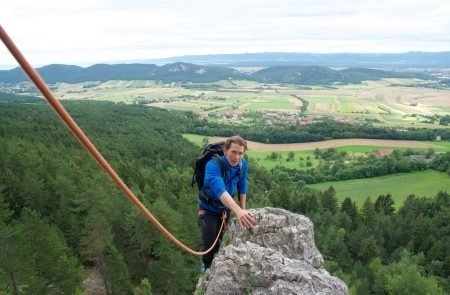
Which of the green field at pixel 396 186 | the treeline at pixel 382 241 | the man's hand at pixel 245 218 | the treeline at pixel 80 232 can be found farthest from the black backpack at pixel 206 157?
the green field at pixel 396 186

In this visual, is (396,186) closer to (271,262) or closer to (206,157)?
(271,262)

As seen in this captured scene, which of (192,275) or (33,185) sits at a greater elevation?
(33,185)

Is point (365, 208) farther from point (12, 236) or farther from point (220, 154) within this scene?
point (220, 154)

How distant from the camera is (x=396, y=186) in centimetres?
7425

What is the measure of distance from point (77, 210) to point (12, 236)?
29.3 feet

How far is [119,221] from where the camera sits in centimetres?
3044

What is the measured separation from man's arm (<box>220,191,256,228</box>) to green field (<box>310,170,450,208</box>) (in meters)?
61.9

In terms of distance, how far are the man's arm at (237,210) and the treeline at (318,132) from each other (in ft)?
329

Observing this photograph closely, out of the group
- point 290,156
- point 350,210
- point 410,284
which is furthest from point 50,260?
point 290,156

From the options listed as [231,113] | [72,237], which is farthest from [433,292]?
[231,113]

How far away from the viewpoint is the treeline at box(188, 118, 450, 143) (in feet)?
359

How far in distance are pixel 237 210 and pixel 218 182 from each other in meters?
0.58

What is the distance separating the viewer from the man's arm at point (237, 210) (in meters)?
6.73

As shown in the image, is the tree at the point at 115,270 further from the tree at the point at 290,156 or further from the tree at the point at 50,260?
the tree at the point at 290,156
